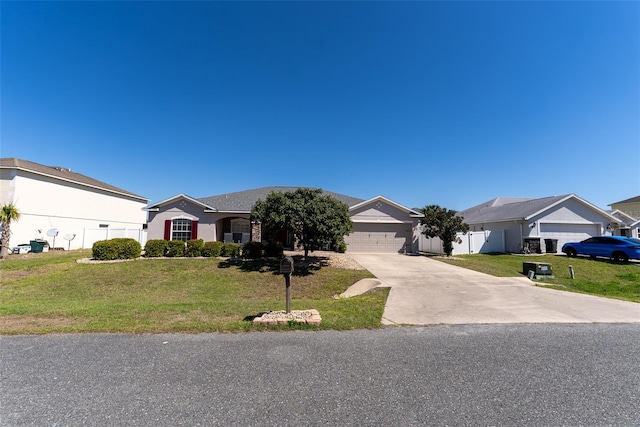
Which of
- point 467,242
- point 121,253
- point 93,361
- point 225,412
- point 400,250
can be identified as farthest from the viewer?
point 467,242

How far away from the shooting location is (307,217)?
41.3ft

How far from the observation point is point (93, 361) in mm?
3883

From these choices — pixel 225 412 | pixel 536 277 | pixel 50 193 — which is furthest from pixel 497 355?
pixel 50 193

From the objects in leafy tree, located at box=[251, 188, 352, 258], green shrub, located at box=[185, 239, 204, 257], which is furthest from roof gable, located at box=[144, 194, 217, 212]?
leafy tree, located at box=[251, 188, 352, 258]

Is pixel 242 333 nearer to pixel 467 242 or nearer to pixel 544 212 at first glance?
pixel 467 242

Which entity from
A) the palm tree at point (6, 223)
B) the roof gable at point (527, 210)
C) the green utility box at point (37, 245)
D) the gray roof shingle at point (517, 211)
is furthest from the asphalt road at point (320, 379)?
the gray roof shingle at point (517, 211)

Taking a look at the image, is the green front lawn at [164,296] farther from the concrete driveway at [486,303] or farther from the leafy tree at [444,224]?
the leafy tree at [444,224]

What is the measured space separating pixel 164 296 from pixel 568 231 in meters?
28.6

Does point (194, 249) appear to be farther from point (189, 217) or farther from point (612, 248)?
point (612, 248)

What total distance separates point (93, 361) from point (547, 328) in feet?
26.3

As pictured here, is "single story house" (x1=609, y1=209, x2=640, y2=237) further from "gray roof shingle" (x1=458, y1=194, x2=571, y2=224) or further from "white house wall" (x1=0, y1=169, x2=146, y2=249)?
"white house wall" (x1=0, y1=169, x2=146, y2=249)

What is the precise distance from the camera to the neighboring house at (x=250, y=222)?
1948 cm

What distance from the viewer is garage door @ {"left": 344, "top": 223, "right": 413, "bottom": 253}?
2089 centimetres

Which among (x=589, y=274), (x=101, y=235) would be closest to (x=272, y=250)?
(x=589, y=274)
